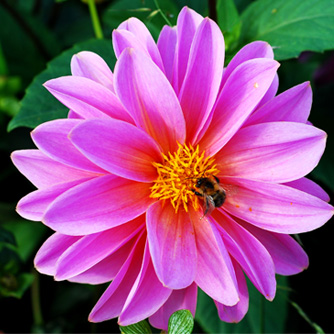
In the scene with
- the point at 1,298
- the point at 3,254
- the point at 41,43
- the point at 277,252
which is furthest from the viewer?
the point at 41,43

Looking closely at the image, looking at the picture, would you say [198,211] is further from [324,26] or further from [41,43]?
[41,43]

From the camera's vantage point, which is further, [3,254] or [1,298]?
[1,298]

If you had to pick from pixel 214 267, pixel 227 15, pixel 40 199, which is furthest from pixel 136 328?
pixel 227 15

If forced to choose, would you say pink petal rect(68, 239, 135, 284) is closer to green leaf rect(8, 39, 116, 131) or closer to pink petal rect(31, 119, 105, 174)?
pink petal rect(31, 119, 105, 174)

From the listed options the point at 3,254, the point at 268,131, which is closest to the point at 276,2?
the point at 268,131

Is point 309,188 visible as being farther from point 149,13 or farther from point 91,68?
point 149,13

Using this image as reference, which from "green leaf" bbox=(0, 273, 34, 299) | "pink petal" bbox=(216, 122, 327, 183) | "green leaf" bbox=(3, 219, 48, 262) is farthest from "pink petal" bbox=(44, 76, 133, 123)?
"green leaf" bbox=(3, 219, 48, 262)

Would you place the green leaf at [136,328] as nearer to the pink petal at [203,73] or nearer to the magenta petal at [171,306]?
the magenta petal at [171,306]
